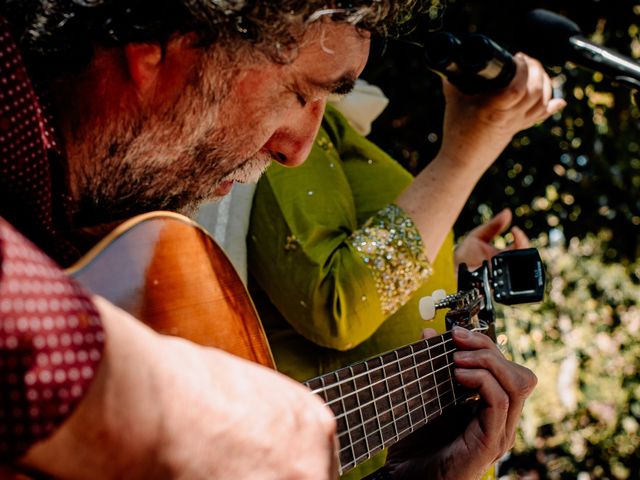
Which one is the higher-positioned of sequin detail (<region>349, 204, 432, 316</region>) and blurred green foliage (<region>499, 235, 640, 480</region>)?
sequin detail (<region>349, 204, 432, 316</region>)

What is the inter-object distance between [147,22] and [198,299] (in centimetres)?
36

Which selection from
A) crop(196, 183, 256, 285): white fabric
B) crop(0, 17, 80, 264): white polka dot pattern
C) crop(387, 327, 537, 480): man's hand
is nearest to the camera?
crop(0, 17, 80, 264): white polka dot pattern

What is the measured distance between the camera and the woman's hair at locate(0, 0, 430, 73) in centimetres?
95

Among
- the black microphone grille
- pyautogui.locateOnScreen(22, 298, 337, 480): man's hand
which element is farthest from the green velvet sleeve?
pyautogui.locateOnScreen(22, 298, 337, 480): man's hand

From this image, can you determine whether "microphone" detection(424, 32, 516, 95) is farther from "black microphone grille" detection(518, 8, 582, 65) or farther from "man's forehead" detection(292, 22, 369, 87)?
"man's forehead" detection(292, 22, 369, 87)

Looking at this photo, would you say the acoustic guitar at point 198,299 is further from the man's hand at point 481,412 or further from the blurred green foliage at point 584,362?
the blurred green foliage at point 584,362

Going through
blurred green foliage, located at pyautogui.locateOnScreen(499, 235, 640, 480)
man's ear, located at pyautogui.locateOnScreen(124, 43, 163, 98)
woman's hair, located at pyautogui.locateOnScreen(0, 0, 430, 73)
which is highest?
woman's hair, located at pyautogui.locateOnScreen(0, 0, 430, 73)

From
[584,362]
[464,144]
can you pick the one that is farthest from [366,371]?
[584,362]

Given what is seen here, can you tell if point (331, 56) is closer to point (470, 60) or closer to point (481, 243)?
point (470, 60)

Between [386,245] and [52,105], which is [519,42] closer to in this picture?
[386,245]

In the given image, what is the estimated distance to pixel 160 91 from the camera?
1.06 meters

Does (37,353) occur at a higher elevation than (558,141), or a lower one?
higher

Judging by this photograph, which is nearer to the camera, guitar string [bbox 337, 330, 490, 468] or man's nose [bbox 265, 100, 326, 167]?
guitar string [bbox 337, 330, 490, 468]

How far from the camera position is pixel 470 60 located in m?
1.57
